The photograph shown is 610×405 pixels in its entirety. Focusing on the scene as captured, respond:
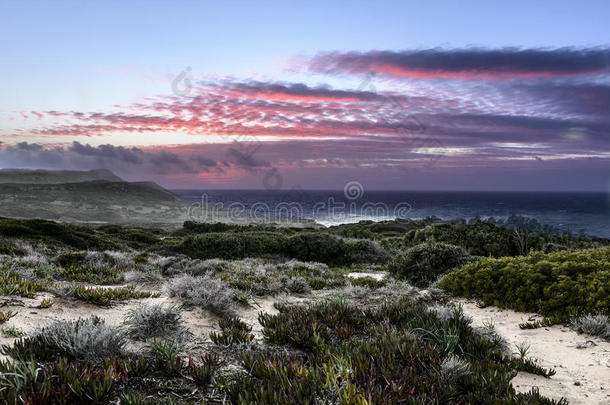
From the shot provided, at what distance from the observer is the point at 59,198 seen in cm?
7756

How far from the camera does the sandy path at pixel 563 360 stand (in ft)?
13.8

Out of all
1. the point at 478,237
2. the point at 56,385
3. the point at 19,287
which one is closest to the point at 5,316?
the point at 19,287

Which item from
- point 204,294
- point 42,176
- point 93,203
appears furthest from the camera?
point 42,176

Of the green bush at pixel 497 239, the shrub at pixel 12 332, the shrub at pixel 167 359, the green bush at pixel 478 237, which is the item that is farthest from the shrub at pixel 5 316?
the green bush at pixel 478 237

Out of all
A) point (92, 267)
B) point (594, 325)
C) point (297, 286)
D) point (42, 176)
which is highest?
point (42, 176)

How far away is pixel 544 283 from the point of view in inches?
306

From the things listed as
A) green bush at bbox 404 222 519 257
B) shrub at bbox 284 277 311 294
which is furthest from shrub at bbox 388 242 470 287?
green bush at bbox 404 222 519 257

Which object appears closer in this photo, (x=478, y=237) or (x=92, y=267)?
(x=92, y=267)

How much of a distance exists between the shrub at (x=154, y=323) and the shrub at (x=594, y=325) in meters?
6.50

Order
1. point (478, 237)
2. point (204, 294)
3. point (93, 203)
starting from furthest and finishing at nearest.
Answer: point (93, 203)
point (478, 237)
point (204, 294)

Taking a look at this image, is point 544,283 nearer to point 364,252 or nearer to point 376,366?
point 376,366

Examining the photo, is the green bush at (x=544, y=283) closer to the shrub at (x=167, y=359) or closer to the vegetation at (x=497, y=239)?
the shrub at (x=167, y=359)

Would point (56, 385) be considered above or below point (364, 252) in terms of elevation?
above

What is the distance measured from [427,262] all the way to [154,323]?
965 cm
